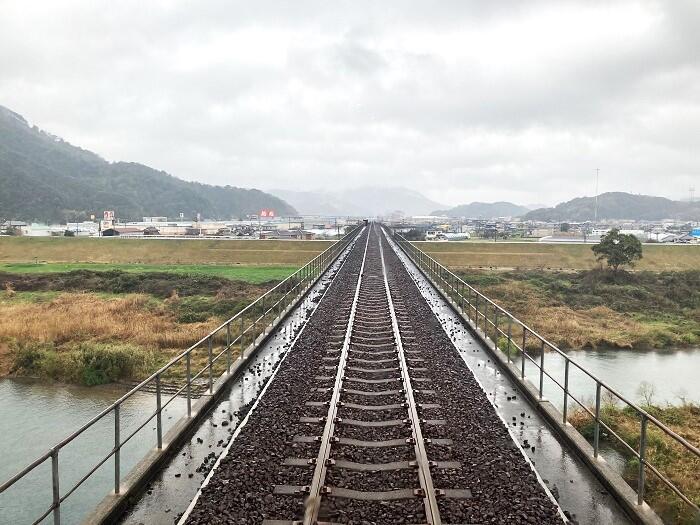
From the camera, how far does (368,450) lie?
7.16 meters

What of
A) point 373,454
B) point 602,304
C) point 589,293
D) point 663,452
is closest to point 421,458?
point 373,454

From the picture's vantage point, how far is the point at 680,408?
1470 centimetres

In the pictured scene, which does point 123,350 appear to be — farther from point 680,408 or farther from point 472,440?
point 680,408

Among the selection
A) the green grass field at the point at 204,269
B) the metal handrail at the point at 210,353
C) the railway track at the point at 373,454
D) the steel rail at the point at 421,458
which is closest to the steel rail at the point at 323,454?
the railway track at the point at 373,454

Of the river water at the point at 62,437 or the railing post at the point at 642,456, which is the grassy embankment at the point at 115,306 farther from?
the railing post at the point at 642,456

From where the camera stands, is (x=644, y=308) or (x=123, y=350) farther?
(x=644, y=308)

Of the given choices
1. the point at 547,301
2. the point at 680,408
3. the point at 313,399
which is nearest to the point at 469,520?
the point at 313,399

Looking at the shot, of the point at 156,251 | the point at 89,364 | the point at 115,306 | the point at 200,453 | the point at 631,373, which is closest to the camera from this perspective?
the point at 200,453

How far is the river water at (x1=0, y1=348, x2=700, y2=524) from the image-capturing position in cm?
938

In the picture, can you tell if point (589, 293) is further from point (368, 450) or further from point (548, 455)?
point (368, 450)

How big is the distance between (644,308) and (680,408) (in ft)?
69.5

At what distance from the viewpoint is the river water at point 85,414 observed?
938cm

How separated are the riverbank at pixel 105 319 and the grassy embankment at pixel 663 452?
11965 mm

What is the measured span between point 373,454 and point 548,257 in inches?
2313
